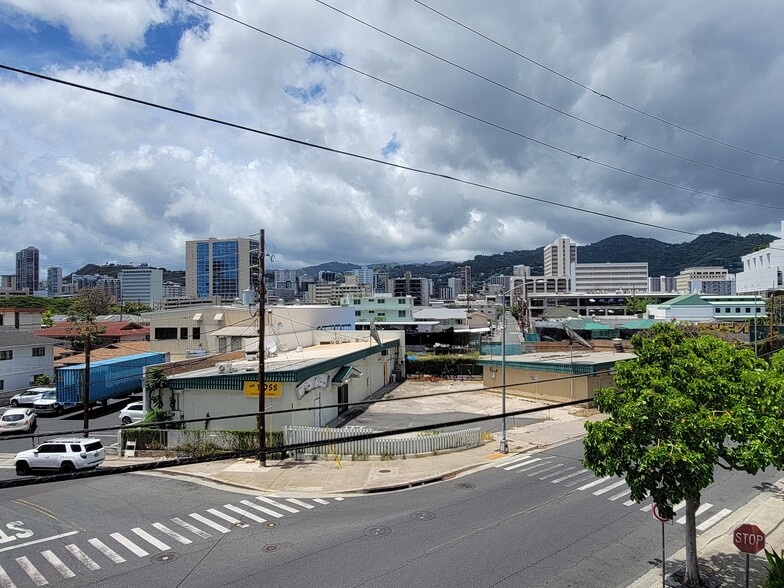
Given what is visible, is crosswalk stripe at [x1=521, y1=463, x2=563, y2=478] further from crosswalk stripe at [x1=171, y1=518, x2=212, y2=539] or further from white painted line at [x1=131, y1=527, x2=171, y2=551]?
white painted line at [x1=131, y1=527, x2=171, y2=551]

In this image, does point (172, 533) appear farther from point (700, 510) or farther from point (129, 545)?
point (700, 510)

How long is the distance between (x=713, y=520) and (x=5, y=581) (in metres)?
19.3

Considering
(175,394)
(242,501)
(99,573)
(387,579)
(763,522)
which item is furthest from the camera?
(175,394)

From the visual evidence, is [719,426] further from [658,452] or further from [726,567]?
[726,567]

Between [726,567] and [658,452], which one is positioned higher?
[658,452]

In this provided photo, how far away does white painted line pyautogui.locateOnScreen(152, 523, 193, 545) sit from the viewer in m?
13.9

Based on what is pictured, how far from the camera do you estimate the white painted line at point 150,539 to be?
13557 mm

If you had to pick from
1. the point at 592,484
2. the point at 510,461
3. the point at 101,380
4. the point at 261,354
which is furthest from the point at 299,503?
the point at 101,380

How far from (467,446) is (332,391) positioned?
10.9 meters

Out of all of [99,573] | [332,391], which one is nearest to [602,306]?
[332,391]

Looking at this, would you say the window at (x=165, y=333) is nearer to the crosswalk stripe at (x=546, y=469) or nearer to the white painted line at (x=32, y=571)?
the white painted line at (x=32, y=571)

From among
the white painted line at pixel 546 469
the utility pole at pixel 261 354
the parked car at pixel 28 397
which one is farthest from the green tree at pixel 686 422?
the parked car at pixel 28 397

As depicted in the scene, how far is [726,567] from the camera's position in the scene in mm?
11711

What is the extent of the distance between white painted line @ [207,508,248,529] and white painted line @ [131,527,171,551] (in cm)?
222
